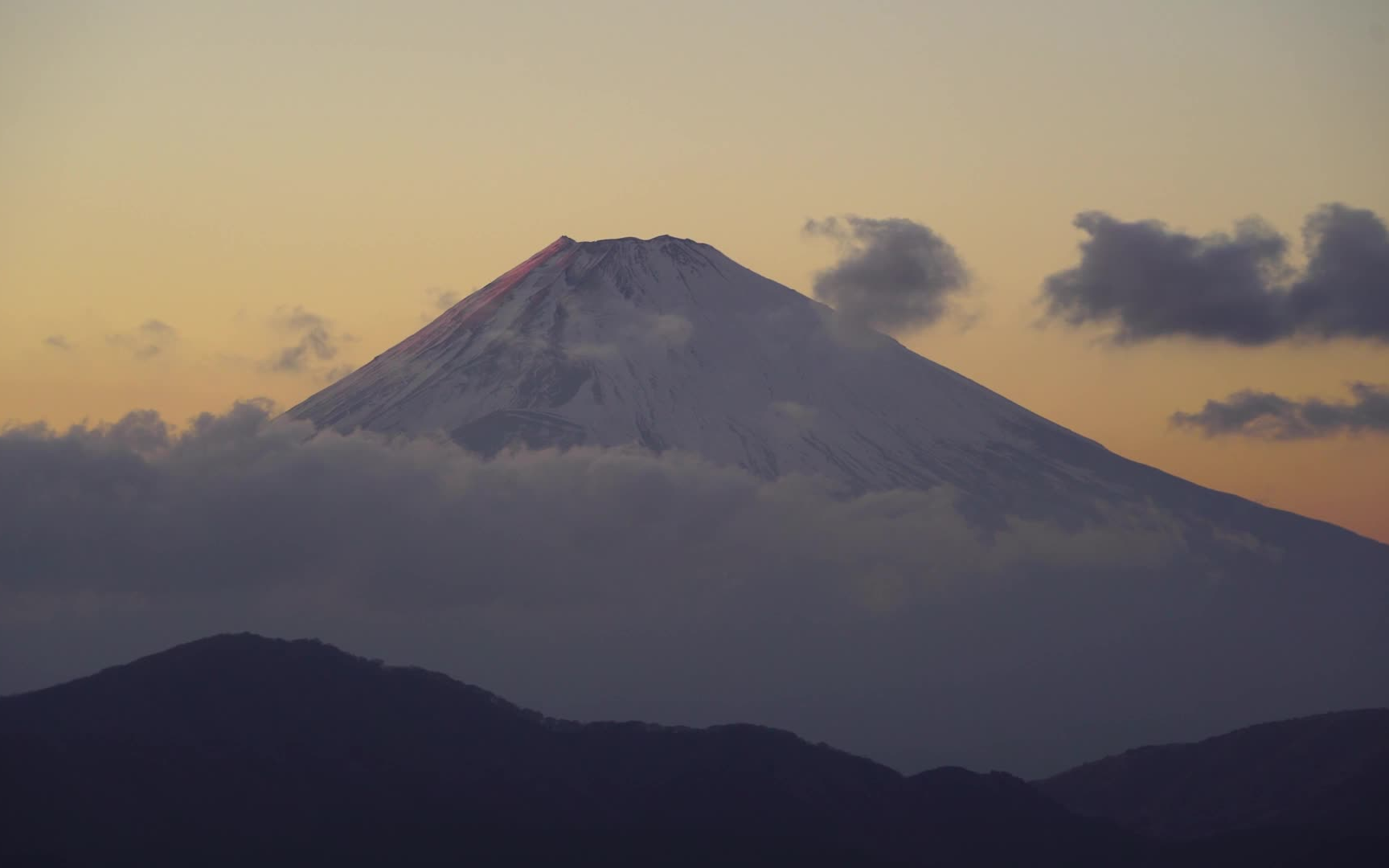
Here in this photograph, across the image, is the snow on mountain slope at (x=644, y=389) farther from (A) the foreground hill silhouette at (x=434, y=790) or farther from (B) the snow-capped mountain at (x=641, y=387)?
(A) the foreground hill silhouette at (x=434, y=790)

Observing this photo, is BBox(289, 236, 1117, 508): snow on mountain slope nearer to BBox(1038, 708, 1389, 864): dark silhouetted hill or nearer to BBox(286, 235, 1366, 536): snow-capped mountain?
BBox(286, 235, 1366, 536): snow-capped mountain

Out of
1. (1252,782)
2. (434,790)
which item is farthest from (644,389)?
(434,790)

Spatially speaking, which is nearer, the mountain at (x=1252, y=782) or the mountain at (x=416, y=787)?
the mountain at (x=416, y=787)

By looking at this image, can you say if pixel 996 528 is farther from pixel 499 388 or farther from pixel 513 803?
pixel 513 803

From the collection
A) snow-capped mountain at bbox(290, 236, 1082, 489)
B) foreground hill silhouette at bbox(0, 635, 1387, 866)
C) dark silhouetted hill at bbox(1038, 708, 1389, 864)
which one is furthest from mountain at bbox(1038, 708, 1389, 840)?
snow-capped mountain at bbox(290, 236, 1082, 489)

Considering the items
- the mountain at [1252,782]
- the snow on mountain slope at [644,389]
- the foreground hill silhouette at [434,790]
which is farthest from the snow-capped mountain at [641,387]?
the foreground hill silhouette at [434,790]

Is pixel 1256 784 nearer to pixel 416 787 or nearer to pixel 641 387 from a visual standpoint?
pixel 416 787
